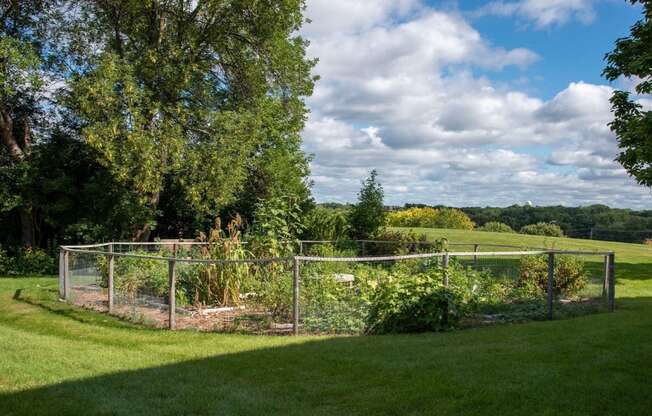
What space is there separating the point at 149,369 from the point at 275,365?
141 cm

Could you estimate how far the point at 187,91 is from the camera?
765 inches

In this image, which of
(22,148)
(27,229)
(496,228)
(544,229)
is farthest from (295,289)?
(544,229)

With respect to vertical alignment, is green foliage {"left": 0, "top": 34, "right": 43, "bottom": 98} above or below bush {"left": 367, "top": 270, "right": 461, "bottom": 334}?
above

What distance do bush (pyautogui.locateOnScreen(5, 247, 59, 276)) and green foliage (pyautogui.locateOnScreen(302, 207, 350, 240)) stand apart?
331 inches

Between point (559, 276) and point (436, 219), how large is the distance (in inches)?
1608

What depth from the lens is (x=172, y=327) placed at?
873 centimetres

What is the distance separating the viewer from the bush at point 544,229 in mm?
48125

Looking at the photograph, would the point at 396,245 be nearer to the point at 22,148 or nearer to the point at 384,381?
the point at 384,381

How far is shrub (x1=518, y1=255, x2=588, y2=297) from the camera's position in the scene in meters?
12.2

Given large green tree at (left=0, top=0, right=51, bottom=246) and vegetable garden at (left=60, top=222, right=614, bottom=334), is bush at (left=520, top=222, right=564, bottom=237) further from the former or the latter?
large green tree at (left=0, top=0, right=51, bottom=246)

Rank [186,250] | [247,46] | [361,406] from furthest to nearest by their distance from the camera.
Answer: [247,46] → [186,250] → [361,406]

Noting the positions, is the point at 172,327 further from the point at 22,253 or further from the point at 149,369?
the point at 22,253

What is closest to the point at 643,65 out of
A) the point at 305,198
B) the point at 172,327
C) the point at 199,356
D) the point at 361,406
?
the point at 361,406

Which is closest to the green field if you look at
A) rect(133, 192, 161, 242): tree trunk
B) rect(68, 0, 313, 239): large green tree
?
rect(68, 0, 313, 239): large green tree
